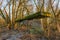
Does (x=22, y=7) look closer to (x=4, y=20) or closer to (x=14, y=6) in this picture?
(x=14, y=6)

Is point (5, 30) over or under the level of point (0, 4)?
under

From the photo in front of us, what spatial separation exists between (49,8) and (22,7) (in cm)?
105

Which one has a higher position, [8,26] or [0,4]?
[0,4]

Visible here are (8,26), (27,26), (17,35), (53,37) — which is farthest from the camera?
(8,26)

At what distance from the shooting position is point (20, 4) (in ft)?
21.0

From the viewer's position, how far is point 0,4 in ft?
21.6

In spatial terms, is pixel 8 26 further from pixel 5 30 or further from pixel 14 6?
pixel 14 6

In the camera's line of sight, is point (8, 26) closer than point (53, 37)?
No

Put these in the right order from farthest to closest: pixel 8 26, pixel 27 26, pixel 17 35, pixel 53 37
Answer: pixel 8 26, pixel 27 26, pixel 17 35, pixel 53 37

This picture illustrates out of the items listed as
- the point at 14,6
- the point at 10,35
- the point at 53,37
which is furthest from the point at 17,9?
the point at 53,37

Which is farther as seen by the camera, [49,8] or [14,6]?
[14,6]

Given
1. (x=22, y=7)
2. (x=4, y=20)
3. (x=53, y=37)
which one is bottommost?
(x=53, y=37)

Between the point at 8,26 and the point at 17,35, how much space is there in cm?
124

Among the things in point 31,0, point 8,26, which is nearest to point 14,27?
point 8,26
